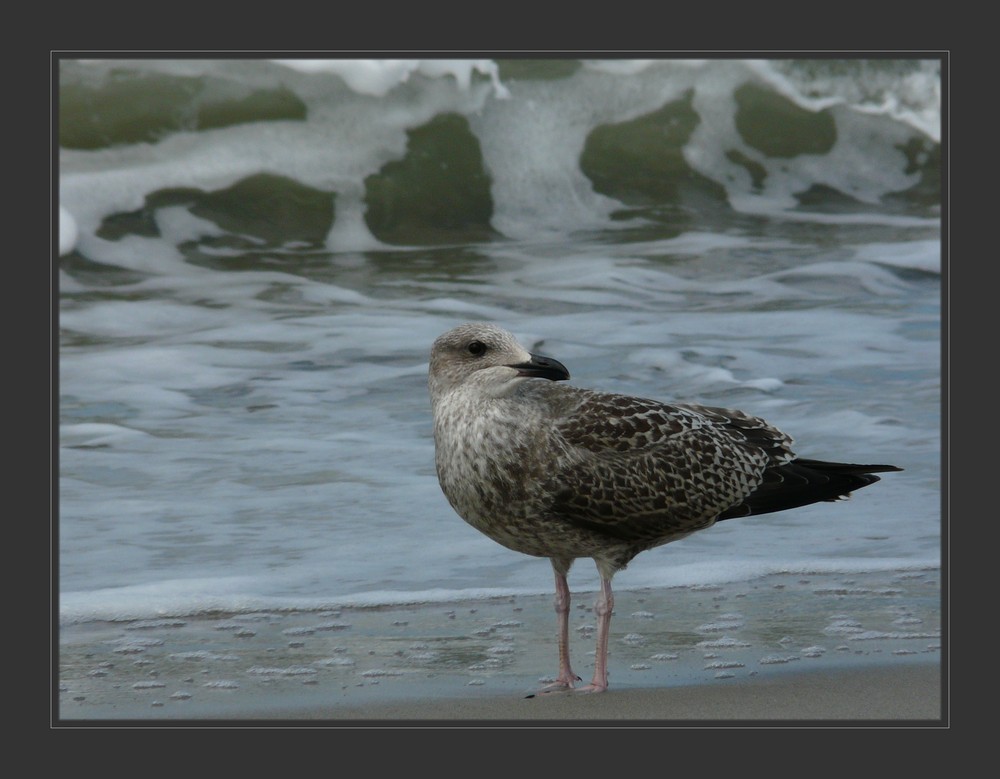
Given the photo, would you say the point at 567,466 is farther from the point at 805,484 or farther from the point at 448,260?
the point at 448,260

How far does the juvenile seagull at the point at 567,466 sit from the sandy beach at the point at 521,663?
1.02ft

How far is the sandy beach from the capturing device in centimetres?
586

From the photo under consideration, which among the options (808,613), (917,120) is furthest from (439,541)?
(917,120)

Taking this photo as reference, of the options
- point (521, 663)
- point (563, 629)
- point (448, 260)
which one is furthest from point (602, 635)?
point (448, 260)

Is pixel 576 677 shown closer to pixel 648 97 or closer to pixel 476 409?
pixel 476 409

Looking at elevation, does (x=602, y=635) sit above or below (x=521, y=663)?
above

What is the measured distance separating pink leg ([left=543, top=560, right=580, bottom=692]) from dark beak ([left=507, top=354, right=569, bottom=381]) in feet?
3.00

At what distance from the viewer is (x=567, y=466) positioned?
5902 millimetres

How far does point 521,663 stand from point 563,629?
0.25m

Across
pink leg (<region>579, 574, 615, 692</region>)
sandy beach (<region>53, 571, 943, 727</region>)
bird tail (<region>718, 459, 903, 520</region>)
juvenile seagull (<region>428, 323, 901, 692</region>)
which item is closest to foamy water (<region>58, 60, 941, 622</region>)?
sandy beach (<region>53, 571, 943, 727</region>)

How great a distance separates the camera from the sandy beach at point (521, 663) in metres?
5.86

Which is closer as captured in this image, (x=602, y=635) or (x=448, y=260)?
(x=602, y=635)

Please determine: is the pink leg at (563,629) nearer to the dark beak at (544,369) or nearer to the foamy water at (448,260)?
the dark beak at (544,369)

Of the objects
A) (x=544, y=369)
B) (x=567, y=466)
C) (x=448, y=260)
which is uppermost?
(x=448, y=260)
